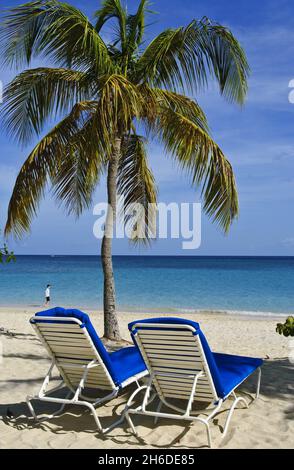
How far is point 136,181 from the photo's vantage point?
31.9 ft

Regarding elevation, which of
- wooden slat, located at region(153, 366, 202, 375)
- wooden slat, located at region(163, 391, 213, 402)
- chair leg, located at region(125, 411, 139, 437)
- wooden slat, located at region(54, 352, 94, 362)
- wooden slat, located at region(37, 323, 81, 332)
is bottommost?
chair leg, located at region(125, 411, 139, 437)

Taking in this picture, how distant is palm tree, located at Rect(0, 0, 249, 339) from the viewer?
24.8 feet

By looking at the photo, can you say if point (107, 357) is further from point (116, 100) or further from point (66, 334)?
point (116, 100)

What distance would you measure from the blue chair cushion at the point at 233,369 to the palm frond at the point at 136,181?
5385mm

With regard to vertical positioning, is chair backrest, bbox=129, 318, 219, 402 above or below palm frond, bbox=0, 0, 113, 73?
below

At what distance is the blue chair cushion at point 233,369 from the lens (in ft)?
13.1

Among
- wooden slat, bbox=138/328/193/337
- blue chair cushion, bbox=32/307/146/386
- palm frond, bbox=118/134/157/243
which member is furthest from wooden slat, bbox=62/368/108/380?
palm frond, bbox=118/134/157/243

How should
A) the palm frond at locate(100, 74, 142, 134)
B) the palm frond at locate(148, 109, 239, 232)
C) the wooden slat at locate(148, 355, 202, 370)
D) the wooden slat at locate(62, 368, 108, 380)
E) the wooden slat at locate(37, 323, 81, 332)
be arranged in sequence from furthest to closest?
the palm frond at locate(148, 109, 239, 232) < the palm frond at locate(100, 74, 142, 134) < the wooden slat at locate(62, 368, 108, 380) < the wooden slat at locate(37, 323, 81, 332) < the wooden slat at locate(148, 355, 202, 370)

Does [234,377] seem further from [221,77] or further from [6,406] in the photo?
[221,77]

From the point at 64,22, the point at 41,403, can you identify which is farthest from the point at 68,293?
the point at 41,403

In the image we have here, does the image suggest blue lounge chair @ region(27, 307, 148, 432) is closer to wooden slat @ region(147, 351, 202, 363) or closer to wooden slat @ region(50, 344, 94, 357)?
wooden slat @ region(50, 344, 94, 357)

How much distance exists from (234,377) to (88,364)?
1.24m

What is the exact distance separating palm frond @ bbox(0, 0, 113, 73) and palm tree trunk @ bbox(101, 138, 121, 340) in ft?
4.74

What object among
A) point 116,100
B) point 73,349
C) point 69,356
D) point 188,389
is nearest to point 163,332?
point 188,389
